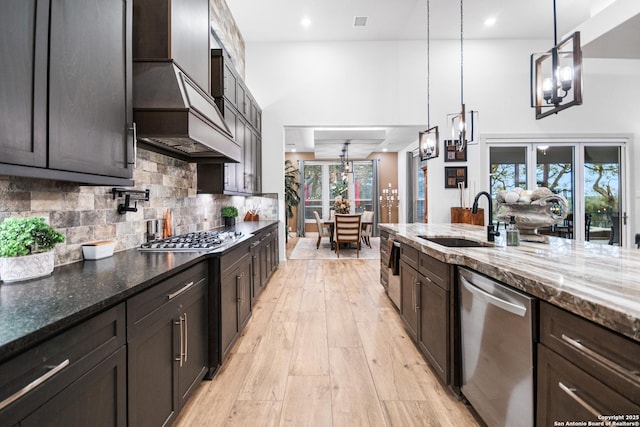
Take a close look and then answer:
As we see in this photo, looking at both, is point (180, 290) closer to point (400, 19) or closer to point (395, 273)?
point (395, 273)

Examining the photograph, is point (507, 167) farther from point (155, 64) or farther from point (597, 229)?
point (155, 64)

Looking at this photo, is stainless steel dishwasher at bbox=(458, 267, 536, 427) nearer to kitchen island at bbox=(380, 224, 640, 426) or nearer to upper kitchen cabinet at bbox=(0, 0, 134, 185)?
kitchen island at bbox=(380, 224, 640, 426)

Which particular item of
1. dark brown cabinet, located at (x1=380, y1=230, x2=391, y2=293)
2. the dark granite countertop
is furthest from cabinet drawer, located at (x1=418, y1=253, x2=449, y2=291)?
the dark granite countertop

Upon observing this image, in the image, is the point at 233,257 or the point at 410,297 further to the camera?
the point at 410,297

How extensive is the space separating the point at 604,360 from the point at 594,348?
0.04m

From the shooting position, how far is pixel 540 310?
1.17 metres

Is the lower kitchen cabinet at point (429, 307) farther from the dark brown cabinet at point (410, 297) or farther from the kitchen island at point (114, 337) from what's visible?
the kitchen island at point (114, 337)

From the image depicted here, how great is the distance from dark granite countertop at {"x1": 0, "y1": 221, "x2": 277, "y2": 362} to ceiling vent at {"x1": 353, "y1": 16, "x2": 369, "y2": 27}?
4908mm

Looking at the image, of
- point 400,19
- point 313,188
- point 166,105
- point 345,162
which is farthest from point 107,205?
point 313,188

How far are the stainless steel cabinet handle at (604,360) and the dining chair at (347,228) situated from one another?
565 cm

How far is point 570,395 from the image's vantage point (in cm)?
102

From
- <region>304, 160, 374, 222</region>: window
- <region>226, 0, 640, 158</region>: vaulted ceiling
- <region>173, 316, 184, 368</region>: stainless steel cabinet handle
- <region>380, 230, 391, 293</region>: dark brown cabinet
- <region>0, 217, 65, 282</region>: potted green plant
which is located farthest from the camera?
<region>304, 160, 374, 222</region>: window

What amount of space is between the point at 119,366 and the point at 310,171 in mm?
9646

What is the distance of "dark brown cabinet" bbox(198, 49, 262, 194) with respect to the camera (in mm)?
3256
